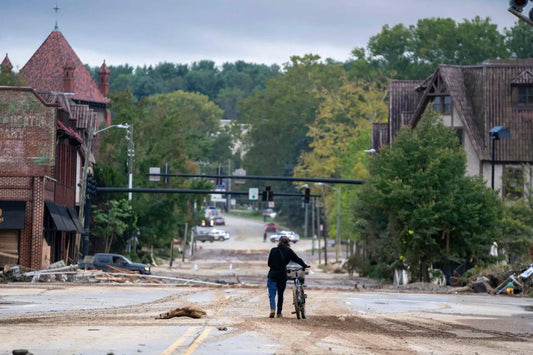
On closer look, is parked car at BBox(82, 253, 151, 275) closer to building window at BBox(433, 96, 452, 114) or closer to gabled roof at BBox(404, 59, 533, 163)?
building window at BBox(433, 96, 452, 114)

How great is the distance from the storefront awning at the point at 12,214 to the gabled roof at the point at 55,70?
145 ft

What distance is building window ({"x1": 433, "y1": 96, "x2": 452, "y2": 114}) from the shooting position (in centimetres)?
6638

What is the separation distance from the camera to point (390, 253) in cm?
6012

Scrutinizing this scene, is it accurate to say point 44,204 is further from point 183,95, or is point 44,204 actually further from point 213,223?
point 183,95

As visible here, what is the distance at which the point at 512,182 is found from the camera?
6381 centimetres

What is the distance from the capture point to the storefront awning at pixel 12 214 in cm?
5466

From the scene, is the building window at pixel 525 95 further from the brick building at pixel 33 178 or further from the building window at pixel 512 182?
the brick building at pixel 33 178

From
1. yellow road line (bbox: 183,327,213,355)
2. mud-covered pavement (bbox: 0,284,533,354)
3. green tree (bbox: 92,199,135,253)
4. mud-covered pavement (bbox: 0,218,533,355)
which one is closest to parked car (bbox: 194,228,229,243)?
green tree (bbox: 92,199,135,253)

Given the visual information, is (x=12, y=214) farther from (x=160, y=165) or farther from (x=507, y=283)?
(x=160, y=165)

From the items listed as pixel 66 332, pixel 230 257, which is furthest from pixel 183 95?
pixel 66 332

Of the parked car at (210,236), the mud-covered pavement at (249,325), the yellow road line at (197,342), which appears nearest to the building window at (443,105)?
the mud-covered pavement at (249,325)

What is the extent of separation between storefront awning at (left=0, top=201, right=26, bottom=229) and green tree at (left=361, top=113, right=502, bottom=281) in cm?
1851

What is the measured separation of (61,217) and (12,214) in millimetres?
4812

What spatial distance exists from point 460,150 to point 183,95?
133 m
